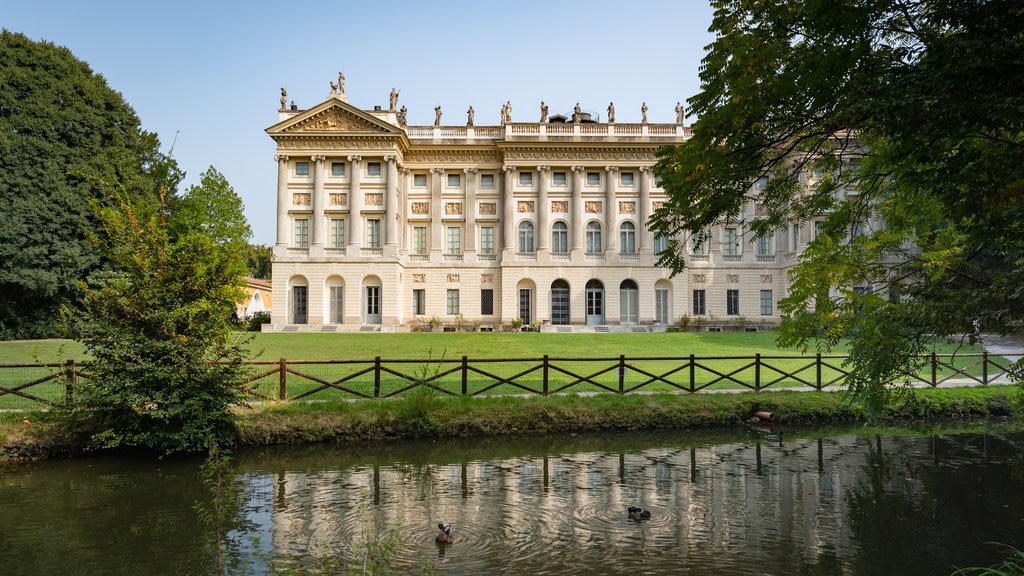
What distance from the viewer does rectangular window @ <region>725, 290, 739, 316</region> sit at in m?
40.0

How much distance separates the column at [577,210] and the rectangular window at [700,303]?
8.42 metres

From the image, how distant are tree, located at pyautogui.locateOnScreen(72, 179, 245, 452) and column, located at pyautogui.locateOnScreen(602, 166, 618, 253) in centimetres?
3139

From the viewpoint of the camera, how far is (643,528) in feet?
23.9

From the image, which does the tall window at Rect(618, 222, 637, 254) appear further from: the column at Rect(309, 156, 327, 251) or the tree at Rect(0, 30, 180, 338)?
the tree at Rect(0, 30, 180, 338)

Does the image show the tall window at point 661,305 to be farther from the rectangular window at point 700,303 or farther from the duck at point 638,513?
the duck at point 638,513

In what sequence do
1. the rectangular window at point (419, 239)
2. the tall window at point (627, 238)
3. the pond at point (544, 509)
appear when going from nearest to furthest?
the pond at point (544, 509) < the tall window at point (627, 238) < the rectangular window at point (419, 239)

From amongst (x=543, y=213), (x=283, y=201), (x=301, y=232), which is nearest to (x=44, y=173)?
(x=283, y=201)

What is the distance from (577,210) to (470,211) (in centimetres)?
727

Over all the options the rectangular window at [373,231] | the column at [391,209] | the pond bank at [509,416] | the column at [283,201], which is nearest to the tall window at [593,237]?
the column at [391,209]

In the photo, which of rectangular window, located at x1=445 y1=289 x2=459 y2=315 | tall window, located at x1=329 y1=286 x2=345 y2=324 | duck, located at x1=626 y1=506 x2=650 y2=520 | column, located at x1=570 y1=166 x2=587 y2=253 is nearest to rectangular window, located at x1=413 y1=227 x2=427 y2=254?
rectangular window, located at x1=445 y1=289 x2=459 y2=315

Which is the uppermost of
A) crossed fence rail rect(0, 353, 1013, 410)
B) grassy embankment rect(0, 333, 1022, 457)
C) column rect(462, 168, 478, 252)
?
column rect(462, 168, 478, 252)

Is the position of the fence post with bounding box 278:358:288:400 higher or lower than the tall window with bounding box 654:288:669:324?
lower

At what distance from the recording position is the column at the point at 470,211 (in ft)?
132

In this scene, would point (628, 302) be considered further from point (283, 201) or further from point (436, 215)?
point (283, 201)
